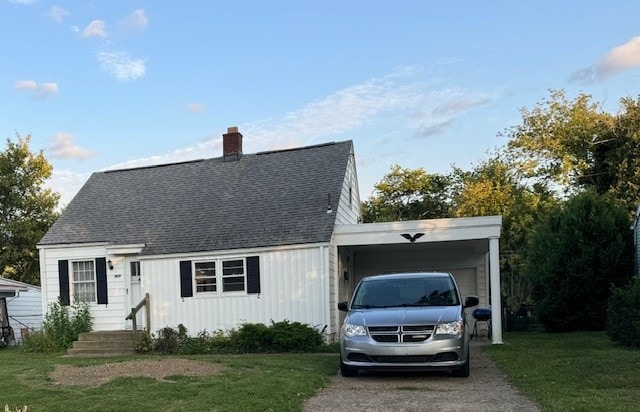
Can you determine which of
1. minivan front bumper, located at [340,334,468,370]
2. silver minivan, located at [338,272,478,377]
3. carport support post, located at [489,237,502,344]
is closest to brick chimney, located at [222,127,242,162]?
carport support post, located at [489,237,502,344]

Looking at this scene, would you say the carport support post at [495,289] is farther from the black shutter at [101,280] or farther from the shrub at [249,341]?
the black shutter at [101,280]

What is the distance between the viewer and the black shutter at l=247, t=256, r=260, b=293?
1536 centimetres

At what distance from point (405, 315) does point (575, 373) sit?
2582 mm

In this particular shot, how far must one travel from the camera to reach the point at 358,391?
805 centimetres

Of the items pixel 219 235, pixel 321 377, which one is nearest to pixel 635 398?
pixel 321 377

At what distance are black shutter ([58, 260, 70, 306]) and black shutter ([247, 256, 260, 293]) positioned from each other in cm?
545

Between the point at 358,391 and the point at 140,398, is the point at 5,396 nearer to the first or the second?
the point at 140,398

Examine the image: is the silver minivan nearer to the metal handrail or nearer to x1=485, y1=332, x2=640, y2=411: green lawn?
x1=485, y1=332, x2=640, y2=411: green lawn

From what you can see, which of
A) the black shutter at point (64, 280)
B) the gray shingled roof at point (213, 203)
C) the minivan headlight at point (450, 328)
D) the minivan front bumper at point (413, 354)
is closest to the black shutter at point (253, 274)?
the gray shingled roof at point (213, 203)

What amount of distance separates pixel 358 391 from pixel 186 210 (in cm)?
1086

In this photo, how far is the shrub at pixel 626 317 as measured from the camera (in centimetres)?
1150

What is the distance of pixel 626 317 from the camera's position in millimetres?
11875

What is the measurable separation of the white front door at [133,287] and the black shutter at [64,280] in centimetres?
179

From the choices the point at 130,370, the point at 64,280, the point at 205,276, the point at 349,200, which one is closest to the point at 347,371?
the point at 130,370
